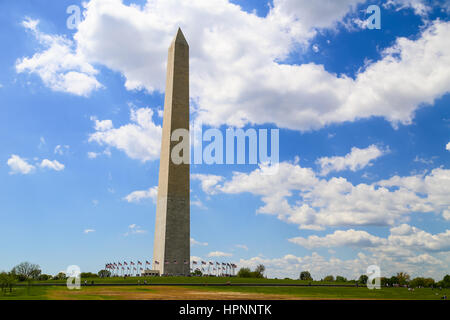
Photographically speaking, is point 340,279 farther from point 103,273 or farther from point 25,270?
point 25,270

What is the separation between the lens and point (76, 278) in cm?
5544

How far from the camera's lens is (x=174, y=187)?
74500 mm

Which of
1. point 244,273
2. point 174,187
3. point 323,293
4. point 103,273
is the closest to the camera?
point 323,293

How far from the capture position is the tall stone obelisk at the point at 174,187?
2859 inches

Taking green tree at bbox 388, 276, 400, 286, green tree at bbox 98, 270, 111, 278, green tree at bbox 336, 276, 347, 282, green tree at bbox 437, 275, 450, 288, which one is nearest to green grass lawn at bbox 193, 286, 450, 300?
green tree at bbox 98, 270, 111, 278

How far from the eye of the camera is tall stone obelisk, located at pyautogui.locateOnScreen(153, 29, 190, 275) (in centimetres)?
7262

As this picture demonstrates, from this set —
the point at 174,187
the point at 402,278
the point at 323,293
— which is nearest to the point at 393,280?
the point at 402,278

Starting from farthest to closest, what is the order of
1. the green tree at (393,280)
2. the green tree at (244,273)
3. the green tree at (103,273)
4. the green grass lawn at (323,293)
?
the green tree at (393,280) → the green tree at (244,273) → the green tree at (103,273) → the green grass lawn at (323,293)

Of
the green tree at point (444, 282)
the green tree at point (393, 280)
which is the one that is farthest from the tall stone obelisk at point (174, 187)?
the green tree at point (444, 282)

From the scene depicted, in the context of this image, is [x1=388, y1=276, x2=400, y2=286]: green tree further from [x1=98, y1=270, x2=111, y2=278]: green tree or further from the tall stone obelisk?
[x1=98, y1=270, x2=111, y2=278]: green tree

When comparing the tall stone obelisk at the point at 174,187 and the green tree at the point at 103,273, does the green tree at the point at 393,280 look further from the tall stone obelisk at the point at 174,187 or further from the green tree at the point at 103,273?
the green tree at the point at 103,273
